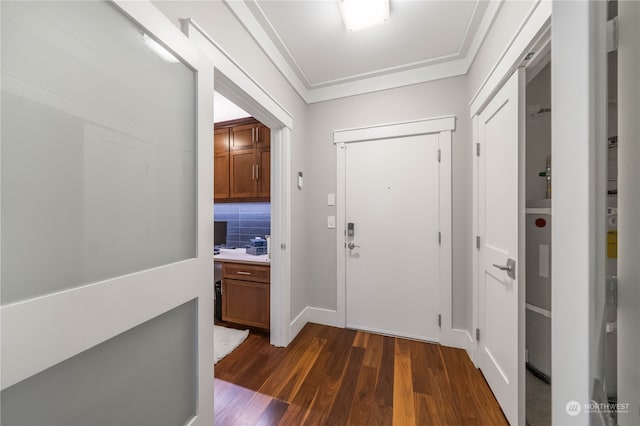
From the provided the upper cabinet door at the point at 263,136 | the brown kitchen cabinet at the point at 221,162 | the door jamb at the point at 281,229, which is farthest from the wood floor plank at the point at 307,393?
the upper cabinet door at the point at 263,136

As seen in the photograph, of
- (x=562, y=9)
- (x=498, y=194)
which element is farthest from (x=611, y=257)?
(x=498, y=194)

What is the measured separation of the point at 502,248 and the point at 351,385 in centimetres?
135

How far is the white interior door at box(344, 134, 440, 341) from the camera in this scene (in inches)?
83.0

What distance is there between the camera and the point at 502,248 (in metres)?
1.41

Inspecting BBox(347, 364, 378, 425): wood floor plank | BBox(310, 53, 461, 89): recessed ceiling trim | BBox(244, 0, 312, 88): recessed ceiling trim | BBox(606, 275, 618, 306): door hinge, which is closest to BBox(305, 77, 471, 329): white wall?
BBox(310, 53, 461, 89): recessed ceiling trim

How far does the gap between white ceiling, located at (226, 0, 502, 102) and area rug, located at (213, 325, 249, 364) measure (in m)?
2.48

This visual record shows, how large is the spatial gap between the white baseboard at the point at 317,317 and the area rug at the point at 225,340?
21.3 inches

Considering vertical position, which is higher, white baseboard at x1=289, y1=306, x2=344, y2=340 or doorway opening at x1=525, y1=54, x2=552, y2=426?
doorway opening at x1=525, y1=54, x2=552, y2=426

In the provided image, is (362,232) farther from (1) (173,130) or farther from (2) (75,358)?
(2) (75,358)

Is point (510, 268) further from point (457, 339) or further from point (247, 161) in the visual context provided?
point (247, 161)

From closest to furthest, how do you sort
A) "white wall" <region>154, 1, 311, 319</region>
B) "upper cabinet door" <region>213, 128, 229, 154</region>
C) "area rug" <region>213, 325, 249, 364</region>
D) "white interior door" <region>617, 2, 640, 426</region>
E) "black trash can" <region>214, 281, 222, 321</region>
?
"white interior door" <region>617, 2, 640, 426</region>, "white wall" <region>154, 1, 311, 319</region>, "area rug" <region>213, 325, 249, 364</region>, "black trash can" <region>214, 281, 222, 321</region>, "upper cabinet door" <region>213, 128, 229, 154</region>

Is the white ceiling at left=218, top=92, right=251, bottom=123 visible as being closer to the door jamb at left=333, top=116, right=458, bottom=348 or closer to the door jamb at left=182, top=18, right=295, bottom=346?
the door jamb at left=182, top=18, right=295, bottom=346

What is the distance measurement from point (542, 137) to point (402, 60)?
1.31 metres

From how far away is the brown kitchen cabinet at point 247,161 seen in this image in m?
2.72
